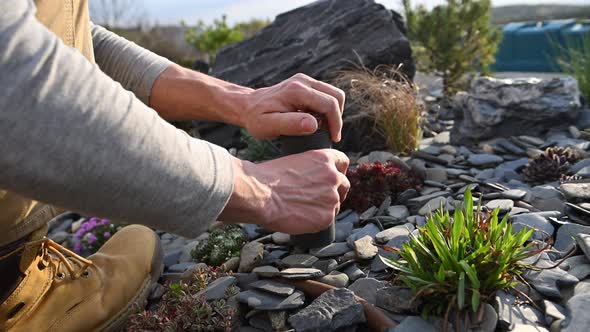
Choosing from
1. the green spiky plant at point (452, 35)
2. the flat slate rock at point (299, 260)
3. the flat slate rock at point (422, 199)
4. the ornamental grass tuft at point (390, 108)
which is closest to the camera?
the flat slate rock at point (299, 260)

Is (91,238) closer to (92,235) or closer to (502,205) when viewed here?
(92,235)

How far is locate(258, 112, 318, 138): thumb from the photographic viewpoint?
6.36 ft

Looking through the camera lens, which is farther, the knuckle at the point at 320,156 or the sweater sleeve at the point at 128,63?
the sweater sleeve at the point at 128,63

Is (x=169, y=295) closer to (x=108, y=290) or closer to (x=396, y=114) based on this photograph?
(x=108, y=290)

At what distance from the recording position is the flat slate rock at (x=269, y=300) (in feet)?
7.02

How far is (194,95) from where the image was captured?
2557 millimetres

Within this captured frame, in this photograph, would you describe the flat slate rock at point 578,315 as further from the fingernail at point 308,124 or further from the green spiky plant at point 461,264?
the fingernail at point 308,124

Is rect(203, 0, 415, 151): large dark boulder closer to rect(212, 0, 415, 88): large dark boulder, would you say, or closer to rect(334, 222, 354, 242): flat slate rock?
rect(212, 0, 415, 88): large dark boulder

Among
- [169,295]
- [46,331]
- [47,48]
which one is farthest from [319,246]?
[47,48]

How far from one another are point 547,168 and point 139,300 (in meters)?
2.58

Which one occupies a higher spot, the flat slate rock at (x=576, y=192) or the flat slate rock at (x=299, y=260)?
the flat slate rock at (x=576, y=192)

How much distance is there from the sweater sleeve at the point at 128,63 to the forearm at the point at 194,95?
0.04 m

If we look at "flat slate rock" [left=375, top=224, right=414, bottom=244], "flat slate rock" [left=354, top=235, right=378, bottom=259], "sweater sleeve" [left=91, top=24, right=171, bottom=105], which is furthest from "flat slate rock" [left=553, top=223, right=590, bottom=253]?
"sweater sleeve" [left=91, top=24, right=171, bottom=105]

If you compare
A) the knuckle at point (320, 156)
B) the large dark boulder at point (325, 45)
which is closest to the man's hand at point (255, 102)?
the knuckle at point (320, 156)
